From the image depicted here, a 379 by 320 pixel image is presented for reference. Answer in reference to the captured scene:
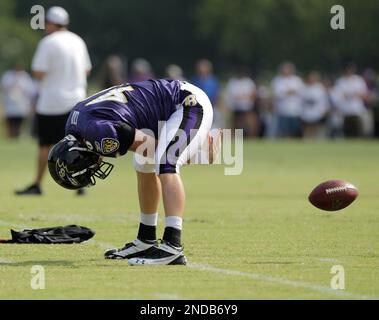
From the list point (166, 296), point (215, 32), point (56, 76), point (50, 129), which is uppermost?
point (215, 32)

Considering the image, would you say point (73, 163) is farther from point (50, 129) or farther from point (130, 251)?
point (50, 129)

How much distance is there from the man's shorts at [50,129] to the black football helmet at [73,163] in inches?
227

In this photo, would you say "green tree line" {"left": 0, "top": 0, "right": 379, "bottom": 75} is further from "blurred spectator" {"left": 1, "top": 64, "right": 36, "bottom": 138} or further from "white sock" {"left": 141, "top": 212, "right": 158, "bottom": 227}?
"white sock" {"left": 141, "top": 212, "right": 158, "bottom": 227}

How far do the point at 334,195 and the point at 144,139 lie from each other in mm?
1753

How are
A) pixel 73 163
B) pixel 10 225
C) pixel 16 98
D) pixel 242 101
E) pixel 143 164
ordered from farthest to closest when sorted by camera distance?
pixel 242 101 < pixel 16 98 < pixel 10 225 < pixel 143 164 < pixel 73 163

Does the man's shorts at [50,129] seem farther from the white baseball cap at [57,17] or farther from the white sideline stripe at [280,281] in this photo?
the white sideline stripe at [280,281]

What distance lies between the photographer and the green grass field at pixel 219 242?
23.5 ft

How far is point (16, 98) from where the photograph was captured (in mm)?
29500

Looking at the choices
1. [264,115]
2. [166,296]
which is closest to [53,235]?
[166,296]

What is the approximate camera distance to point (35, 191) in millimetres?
14086

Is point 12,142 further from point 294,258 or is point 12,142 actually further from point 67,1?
point 67,1

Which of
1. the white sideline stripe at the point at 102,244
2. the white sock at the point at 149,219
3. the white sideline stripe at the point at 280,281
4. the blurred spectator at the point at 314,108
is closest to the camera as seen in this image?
the white sideline stripe at the point at 280,281

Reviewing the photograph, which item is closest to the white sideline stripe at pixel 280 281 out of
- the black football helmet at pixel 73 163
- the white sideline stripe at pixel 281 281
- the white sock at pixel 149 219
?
the white sideline stripe at pixel 281 281

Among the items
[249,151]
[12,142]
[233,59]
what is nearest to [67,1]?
[233,59]
